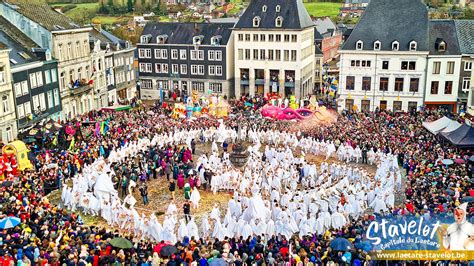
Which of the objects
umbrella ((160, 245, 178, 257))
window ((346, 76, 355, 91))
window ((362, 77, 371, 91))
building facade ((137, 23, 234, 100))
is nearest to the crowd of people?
umbrella ((160, 245, 178, 257))

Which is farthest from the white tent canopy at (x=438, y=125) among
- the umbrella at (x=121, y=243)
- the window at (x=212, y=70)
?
the window at (x=212, y=70)

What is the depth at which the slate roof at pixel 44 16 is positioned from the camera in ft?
157

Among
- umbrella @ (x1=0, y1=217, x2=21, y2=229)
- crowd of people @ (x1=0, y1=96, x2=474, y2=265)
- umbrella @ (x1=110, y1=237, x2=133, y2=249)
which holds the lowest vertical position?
crowd of people @ (x1=0, y1=96, x2=474, y2=265)

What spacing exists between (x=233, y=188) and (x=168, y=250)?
11.8 meters

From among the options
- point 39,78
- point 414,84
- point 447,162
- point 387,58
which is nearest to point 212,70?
point 387,58

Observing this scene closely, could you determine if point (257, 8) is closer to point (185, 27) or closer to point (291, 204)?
point (185, 27)

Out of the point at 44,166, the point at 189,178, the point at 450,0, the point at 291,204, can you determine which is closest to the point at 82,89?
the point at 44,166

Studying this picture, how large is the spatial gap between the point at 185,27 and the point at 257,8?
10.1 meters

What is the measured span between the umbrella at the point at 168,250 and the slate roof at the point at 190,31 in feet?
152

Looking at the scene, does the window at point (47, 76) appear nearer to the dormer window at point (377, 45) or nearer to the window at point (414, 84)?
the dormer window at point (377, 45)

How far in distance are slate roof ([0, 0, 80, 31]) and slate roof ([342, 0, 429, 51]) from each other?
28.9 metres

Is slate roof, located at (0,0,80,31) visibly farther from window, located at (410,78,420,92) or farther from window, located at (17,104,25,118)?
window, located at (410,78,420,92)

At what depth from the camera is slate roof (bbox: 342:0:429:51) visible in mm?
49000

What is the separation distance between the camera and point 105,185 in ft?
88.3
